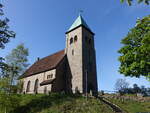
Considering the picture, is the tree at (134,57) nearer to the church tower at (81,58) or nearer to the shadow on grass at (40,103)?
the shadow on grass at (40,103)

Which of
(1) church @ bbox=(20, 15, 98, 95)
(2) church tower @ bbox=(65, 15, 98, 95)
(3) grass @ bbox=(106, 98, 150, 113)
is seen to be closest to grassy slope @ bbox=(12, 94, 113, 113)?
(3) grass @ bbox=(106, 98, 150, 113)

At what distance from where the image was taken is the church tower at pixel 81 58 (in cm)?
3512

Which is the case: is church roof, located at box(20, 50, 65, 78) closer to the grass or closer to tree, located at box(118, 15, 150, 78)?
the grass

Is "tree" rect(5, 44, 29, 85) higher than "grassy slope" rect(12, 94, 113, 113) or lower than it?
higher

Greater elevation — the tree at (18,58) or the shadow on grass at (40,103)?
the tree at (18,58)

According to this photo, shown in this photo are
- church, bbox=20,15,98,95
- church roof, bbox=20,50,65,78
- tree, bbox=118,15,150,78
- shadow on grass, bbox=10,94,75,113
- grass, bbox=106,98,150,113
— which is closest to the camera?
tree, bbox=118,15,150,78

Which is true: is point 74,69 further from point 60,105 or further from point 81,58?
point 60,105

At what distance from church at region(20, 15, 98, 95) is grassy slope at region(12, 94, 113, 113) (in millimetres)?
6724

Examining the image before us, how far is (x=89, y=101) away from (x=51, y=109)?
6.63 metres

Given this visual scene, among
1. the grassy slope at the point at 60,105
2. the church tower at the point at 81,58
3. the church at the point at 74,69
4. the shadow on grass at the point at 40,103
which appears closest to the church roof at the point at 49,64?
the church at the point at 74,69

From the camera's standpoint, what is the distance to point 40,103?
2608 cm

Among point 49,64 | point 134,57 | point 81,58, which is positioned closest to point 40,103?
point 81,58

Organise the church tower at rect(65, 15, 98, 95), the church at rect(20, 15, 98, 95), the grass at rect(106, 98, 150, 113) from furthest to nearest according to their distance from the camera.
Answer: the church at rect(20, 15, 98, 95)
the church tower at rect(65, 15, 98, 95)
the grass at rect(106, 98, 150, 113)

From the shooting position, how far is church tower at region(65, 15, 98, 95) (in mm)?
35125
